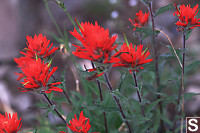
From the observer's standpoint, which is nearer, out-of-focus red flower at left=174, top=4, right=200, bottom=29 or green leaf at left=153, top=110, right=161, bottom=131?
out-of-focus red flower at left=174, top=4, right=200, bottom=29

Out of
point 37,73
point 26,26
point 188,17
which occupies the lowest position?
point 37,73

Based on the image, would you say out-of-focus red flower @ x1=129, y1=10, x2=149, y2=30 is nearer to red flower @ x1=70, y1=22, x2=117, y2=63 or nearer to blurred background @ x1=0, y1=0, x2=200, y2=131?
red flower @ x1=70, y1=22, x2=117, y2=63

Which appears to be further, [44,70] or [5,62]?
[5,62]

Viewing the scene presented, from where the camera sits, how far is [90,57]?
1.58 feet

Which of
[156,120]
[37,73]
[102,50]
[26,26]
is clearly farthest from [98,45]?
[26,26]

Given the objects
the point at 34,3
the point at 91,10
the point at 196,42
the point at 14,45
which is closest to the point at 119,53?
the point at 196,42

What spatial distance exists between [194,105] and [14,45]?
1751 millimetres

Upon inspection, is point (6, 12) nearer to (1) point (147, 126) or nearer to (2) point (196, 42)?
(2) point (196, 42)

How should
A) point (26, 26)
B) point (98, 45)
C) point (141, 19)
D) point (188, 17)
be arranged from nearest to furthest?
point (98, 45) < point (188, 17) < point (141, 19) < point (26, 26)

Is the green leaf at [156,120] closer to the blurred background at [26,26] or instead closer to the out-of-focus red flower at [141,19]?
the out-of-focus red flower at [141,19]

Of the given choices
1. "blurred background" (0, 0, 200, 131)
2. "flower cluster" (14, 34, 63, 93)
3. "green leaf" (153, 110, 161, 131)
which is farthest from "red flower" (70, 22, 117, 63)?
"blurred background" (0, 0, 200, 131)

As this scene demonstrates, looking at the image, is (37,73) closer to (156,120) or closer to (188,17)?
(188,17)

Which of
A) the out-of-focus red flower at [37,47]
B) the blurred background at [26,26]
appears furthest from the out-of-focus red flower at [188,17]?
the blurred background at [26,26]

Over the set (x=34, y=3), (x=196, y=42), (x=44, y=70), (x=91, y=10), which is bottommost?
(x=44, y=70)
